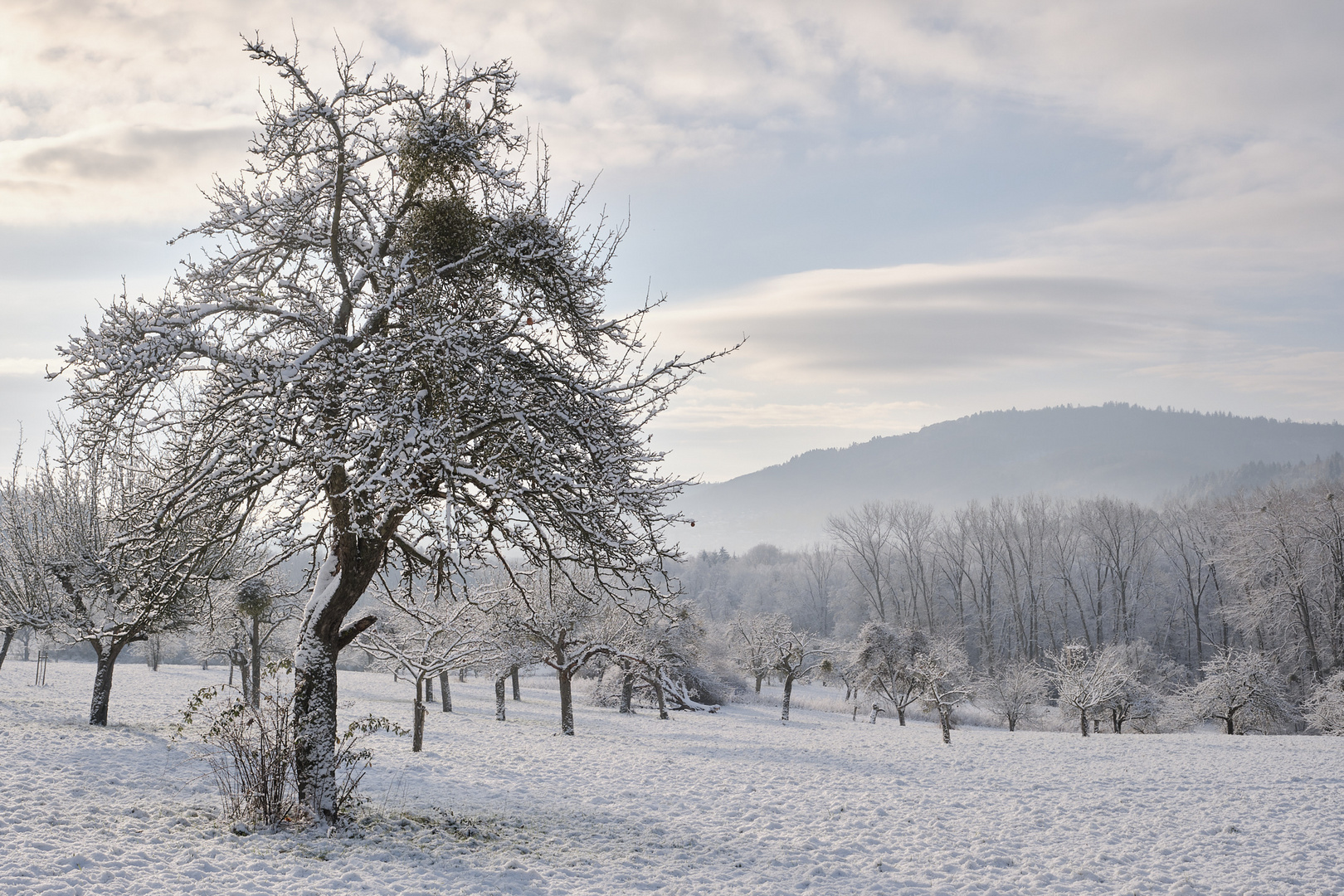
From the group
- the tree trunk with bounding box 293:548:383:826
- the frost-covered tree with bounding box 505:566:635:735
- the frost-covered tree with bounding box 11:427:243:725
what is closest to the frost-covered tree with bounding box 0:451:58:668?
the frost-covered tree with bounding box 11:427:243:725

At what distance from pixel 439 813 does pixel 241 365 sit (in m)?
6.55

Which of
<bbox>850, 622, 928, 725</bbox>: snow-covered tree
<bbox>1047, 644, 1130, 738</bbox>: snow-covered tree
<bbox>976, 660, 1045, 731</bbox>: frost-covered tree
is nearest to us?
<bbox>1047, 644, 1130, 738</bbox>: snow-covered tree

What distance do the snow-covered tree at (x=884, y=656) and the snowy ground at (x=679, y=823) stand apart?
2076 centimetres

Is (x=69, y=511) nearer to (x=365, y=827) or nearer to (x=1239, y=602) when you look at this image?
(x=365, y=827)

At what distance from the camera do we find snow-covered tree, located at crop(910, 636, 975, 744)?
105ft

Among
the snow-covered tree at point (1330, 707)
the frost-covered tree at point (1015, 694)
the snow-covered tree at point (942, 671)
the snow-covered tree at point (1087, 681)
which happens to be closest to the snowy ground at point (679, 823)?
the snow-covered tree at point (1087, 681)

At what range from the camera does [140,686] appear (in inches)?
1229

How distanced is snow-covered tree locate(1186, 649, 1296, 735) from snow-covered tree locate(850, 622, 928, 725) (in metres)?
13.5

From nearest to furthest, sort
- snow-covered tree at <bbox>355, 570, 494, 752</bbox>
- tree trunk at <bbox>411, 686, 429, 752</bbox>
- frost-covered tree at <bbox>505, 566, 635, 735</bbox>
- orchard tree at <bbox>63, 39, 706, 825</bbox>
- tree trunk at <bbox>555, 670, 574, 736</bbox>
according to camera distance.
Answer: orchard tree at <bbox>63, 39, 706, 825</bbox>, tree trunk at <bbox>411, 686, 429, 752</bbox>, snow-covered tree at <bbox>355, 570, 494, 752</bbox>, frost-covered tree at <bbox>505, 566, 635, 735</bbox>, tree trunk at <bbox>555, 670, 574, 736</bbox>

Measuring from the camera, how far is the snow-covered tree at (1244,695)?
32.6 metres

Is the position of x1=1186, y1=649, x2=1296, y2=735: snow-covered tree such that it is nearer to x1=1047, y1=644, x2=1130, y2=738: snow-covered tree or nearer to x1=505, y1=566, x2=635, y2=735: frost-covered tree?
x1=1047, y1=644, x2=1130, y2=738: snow-covered tree

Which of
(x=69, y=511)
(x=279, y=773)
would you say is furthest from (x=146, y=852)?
(x=69, y=511)

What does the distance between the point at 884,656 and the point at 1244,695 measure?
639 inches

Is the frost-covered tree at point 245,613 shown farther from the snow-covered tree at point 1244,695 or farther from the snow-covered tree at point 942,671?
the snow-covered tree at point 1244,695
